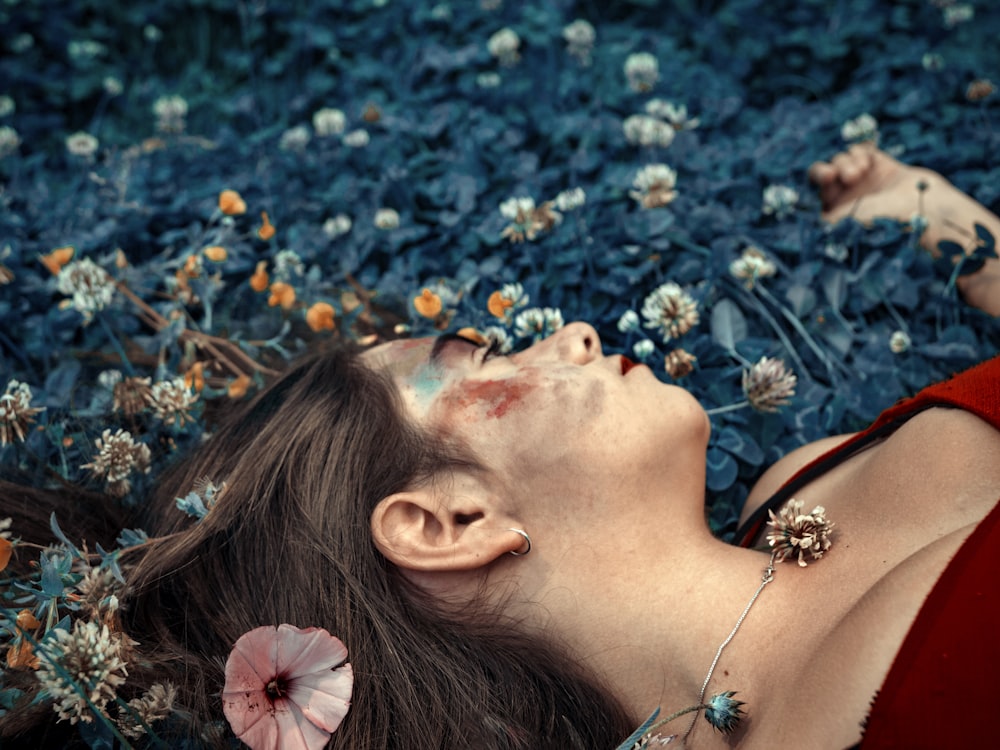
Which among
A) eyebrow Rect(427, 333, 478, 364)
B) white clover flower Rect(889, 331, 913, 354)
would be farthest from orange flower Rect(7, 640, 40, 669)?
white clover flower Rect(889, 331, 913, 354)

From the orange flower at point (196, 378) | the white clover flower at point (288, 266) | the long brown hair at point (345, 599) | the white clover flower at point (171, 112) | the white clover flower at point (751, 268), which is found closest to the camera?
the long brown hair at point (345, 599)

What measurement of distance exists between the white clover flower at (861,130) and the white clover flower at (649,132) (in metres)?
0.56

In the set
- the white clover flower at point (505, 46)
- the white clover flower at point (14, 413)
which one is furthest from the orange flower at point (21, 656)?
the white clover flower at point (505, 46)

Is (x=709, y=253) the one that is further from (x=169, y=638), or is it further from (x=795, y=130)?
(x=169, y=638)

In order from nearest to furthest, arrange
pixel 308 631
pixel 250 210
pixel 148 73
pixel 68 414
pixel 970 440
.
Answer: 1. pixel 308 631
2. pixel 970 440
3. pixel 68 414
4. pixel 250 210
5. pixel 148 73

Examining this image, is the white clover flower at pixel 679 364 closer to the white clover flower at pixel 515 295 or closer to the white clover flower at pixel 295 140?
the white clover flower at pixel 515 295

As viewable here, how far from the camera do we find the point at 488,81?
2.98 m

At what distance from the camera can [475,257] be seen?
2412 mm

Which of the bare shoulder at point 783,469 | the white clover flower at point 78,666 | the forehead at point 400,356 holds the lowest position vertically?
the bare shoulder at point 783,469

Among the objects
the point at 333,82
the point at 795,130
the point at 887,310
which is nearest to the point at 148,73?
the point at 333,82

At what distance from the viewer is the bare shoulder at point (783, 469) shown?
1728mm

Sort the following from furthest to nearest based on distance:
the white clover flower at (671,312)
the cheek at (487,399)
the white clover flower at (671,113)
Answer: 1. the white clover flower at (671,113)
2. the white clover flower at (671,312)
3. the cheek at (487,399)

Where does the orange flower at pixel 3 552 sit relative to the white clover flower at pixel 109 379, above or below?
above

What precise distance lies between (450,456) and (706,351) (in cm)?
80
